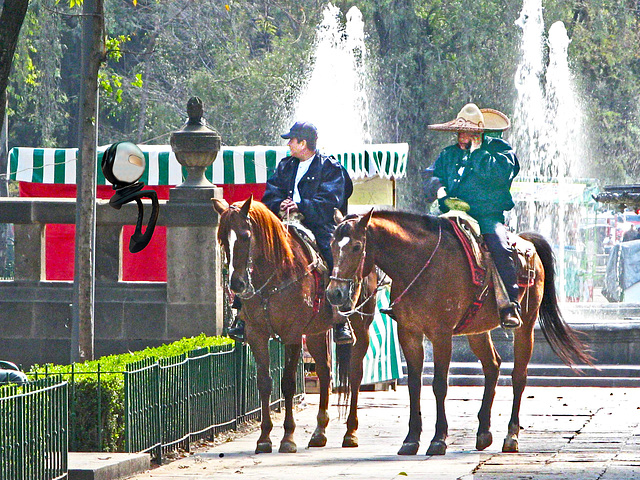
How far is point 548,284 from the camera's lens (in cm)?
1341

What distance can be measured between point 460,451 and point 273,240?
2497mm

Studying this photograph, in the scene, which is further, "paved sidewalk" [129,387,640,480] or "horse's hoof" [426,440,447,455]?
"horse's hoof" [426,440,447,455]

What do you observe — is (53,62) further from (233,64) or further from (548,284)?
(548,284)

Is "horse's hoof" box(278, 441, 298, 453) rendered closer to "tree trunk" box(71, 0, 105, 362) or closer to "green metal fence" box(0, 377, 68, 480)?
"tree trunk" box(71, 0, 105, 362)

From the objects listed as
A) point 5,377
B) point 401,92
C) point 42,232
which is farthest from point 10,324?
point 401,92

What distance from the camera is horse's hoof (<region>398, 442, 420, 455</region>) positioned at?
11664mm

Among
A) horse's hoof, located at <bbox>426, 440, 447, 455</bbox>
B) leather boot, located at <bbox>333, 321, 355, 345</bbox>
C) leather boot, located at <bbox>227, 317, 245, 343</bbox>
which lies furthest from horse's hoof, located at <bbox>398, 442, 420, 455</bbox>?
leather boot, located at <bbox>227, 317, 245, 343</bbox>

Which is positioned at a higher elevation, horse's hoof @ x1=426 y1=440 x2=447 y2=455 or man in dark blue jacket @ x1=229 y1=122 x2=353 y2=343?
man in dark blue jacket @ x1=229 y1=122 x2=353 y2=343

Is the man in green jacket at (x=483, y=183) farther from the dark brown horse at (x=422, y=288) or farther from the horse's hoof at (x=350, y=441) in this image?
the horse's hoof at (x=350, y=441)

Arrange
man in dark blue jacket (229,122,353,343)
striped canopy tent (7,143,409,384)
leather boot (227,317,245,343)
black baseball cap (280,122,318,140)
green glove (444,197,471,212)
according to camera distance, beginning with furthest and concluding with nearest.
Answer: striped canopy tent (7,143,409,384)
black baseball cap (280,122,318,140)
man in dark blue jacket (229,122,353,343)
green glove (444,197,471,212)
leather boot (227,317,245,343)

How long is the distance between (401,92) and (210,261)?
3151 cm

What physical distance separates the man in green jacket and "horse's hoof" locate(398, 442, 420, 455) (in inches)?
53.2

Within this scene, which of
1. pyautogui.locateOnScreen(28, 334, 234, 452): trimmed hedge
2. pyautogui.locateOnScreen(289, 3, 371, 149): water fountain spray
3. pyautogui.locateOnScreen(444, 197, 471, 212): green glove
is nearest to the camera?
pyautogui.locateOnScreen(28, 334, 234, 452): trimmed hedge

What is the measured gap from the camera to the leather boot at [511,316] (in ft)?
39.5
